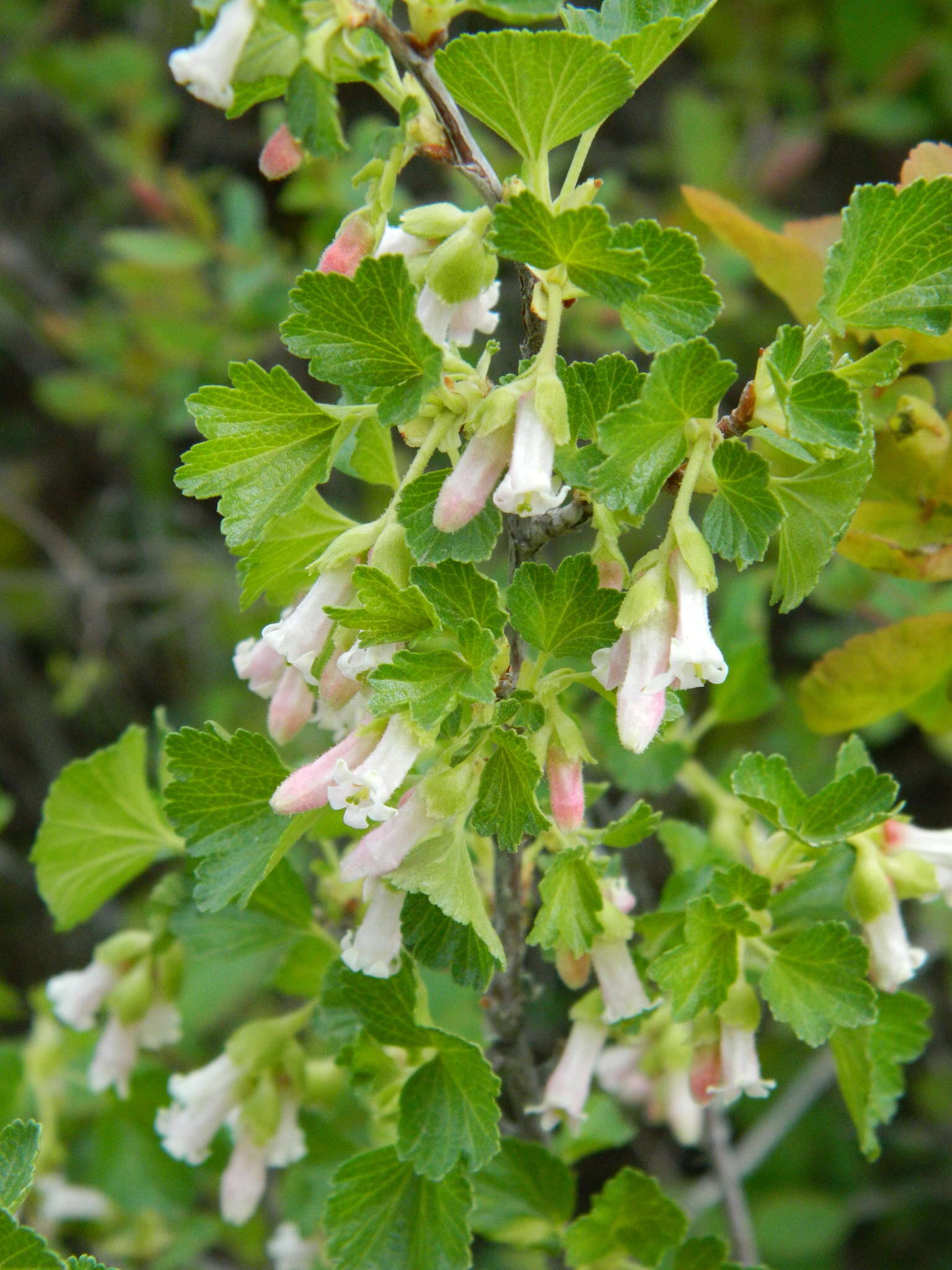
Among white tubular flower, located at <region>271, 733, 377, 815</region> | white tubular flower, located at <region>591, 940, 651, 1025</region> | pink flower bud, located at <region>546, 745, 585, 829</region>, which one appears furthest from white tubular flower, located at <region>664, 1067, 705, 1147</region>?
white tubular flower, located at <region>271, 733, 377, 815</region>

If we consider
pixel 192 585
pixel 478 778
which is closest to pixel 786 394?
pixel 478 778

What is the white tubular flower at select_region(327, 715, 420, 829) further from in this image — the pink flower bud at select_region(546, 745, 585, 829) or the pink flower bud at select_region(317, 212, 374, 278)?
the pink flower bud at select_region(317, 212, 374, 278)

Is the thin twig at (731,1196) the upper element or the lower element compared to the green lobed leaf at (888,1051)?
lower

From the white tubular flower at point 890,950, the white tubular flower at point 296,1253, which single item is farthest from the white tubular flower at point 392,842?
the white tubular flower at point 296,1253

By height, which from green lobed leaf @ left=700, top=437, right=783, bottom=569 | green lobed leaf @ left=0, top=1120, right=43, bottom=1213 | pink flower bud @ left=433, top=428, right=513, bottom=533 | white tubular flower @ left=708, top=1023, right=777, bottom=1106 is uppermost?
pink flower bud @ left=433, top=428, right=513, bottom=533

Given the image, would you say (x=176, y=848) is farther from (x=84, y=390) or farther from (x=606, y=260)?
(x=84, y=390)

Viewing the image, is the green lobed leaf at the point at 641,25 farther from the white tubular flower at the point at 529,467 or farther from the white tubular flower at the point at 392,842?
the white tubular flower at the point at 392,842
